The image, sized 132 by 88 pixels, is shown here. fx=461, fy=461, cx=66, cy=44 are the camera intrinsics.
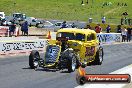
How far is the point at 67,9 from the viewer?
307 ft

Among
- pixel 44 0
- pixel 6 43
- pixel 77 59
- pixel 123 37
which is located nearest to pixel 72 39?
pixel 77 59

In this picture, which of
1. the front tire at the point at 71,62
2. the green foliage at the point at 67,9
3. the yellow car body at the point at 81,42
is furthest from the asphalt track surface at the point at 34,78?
the green foliage at the point at 67,9

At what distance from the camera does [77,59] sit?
1891 centimetres

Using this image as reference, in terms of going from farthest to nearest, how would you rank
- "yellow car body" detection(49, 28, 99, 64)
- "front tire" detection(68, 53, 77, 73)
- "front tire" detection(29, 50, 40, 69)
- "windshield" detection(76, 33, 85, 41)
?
"windshield" detection(76, 33, 85, 41), "yellow car body" detection(49, 28, 99, 64), "front tire" detection(29, 50, 40, 69), "front tire" detection(68, 53, 77, 73)

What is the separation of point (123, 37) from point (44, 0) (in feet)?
181

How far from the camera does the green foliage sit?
284 ft

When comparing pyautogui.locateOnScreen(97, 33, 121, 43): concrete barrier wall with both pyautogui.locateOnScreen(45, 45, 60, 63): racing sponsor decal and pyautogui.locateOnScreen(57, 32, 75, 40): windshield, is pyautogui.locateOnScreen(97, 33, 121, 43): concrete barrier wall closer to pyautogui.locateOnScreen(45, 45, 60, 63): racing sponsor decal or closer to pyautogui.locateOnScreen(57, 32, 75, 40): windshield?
pyautogui.locateOnScreen(57, 32, 75, 40): windshield

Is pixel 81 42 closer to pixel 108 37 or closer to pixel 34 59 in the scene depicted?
pixel 34 59

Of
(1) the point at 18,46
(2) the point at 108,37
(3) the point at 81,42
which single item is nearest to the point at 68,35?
(3) the point at 81,42

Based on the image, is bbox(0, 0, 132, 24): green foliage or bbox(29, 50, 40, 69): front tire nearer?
bbox(29, 50, 40, 69): front tire

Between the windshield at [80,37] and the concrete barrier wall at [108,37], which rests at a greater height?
the windshield at [80,37]

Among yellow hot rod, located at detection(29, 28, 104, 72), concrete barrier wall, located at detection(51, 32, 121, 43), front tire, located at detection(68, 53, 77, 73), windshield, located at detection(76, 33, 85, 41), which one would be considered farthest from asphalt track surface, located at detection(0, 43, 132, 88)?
concrete barrier wall, located at detection(51, 32, 121, 43)

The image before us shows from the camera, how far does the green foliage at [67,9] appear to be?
86656 mm

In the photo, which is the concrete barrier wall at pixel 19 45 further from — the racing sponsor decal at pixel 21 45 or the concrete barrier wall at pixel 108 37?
the concrete barrier wall at pixel 108 37
